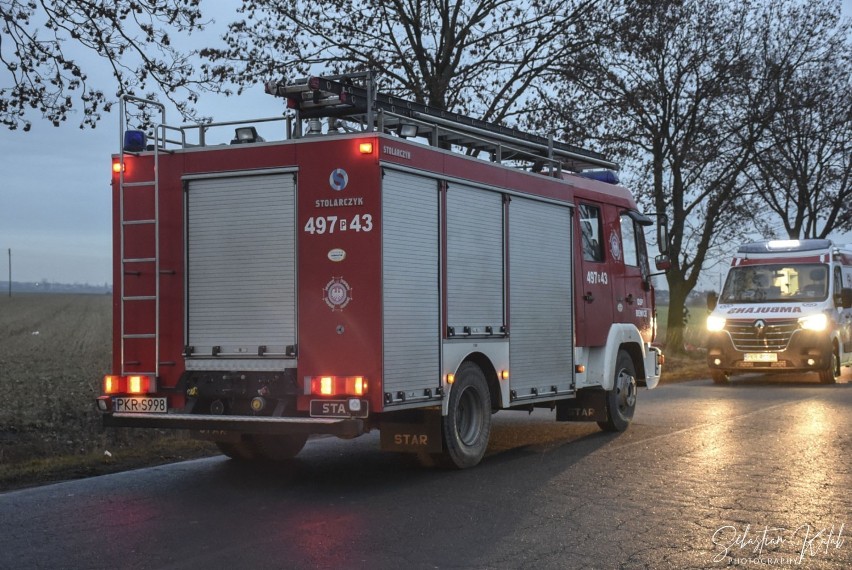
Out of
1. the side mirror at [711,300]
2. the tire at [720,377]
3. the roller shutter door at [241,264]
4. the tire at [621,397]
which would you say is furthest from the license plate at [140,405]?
the side mirror at [711,300]

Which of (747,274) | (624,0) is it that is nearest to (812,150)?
(747,274)

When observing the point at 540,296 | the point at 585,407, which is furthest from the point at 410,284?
the point at 585,407

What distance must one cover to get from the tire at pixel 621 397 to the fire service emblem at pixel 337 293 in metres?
4.82

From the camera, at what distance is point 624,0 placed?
20.2m

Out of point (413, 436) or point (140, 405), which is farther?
point (413, 436)

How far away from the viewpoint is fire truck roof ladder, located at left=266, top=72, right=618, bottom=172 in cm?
931

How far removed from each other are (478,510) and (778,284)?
1662cm

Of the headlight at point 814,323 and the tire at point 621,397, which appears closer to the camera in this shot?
the tire at point 621,397

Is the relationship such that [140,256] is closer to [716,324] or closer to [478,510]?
[478,510]

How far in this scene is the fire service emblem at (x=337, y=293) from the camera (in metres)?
8.72

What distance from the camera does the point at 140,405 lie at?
9.14 meters

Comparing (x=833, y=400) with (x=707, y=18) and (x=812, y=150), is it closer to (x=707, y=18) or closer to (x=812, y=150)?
(x=707, y=18)

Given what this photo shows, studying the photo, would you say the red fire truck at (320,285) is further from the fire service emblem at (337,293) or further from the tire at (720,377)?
the tire at (720,377)
